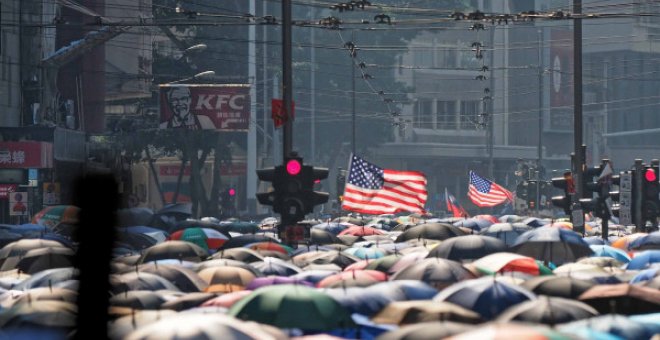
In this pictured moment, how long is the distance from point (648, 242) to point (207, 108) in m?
36.4

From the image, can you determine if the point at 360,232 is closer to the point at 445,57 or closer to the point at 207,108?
the point at 207,108

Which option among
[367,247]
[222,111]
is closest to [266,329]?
[367,247]

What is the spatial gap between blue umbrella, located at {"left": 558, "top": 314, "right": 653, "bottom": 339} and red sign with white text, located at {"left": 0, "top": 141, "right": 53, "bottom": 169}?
39.1m

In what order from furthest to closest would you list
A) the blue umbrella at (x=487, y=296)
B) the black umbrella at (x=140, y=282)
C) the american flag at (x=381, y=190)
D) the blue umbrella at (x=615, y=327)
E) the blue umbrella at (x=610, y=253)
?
the american flag at (x=381, y=190)
the blue umbrella at (x=610, y=253)
the black umbrella at (x=140, y=282)
the blue umbrella at (x=487, y=296)
the blue umbrella at (x=615, y=327)

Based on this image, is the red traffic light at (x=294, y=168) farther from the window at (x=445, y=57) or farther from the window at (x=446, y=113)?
the window at (x=445, y=57)

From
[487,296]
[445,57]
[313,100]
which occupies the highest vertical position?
[445,57]

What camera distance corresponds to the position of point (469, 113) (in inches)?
5074

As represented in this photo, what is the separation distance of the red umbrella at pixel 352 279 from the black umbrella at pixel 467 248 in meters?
4.28

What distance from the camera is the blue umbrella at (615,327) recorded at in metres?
14.9

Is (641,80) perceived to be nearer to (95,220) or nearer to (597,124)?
(597,124)

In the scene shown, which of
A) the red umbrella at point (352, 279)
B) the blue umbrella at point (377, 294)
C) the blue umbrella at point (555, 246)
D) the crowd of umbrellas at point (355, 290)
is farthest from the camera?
the blue umbrella at point (555, 246)

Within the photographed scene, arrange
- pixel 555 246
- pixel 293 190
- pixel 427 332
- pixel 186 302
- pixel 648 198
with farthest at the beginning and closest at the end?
pixel 648 198
pixel 293 190
pixel 555 246
pixel 186 302
pixel 427 332

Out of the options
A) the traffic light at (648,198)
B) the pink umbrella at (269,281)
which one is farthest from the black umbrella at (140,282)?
the traffic light at (648,198)

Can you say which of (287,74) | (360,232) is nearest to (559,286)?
Result: (287,74)
